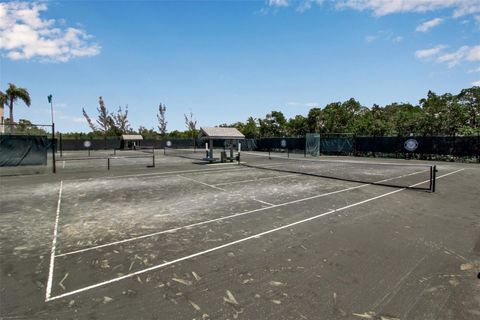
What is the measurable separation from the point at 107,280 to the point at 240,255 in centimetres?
254

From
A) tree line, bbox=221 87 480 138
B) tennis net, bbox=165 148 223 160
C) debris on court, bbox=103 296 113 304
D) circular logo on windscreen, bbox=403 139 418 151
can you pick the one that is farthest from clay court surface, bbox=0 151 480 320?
tree line, bbox=221 87 480 138

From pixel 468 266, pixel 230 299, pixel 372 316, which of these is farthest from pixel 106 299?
pixel 468 266

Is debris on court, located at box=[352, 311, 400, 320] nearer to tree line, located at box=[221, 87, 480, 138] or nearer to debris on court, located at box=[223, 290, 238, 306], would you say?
debris on court, located at box=[223, 290, 238, 306]

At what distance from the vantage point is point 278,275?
16.9ft

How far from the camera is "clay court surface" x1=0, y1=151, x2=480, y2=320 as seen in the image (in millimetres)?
4215

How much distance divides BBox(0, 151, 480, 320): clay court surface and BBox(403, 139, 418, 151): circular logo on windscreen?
23156 millimetres

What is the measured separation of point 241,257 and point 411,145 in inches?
1298

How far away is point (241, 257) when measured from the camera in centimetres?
591

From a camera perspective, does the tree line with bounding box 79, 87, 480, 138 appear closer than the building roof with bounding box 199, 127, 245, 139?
No

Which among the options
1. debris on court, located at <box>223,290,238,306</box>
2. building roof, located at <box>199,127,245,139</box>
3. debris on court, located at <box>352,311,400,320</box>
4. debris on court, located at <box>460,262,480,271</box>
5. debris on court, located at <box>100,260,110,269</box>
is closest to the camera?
debris on court, located at <box>352,311,400,320</box>

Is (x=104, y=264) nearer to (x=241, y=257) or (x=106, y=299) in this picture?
(x=106, y=299)

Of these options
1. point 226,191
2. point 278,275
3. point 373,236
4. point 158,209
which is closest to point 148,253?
point 278,275

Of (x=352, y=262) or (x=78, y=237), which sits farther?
(x=78, y=237)

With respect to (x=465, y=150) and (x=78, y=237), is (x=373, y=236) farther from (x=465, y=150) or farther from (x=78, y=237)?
(x=465, y=150)
